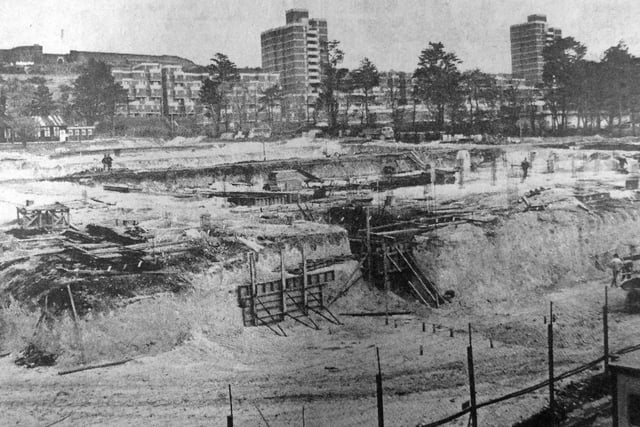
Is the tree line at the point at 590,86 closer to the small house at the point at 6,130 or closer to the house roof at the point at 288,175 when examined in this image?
the house roof at the point at 288,175

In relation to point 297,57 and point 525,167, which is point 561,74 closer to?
point 525,167

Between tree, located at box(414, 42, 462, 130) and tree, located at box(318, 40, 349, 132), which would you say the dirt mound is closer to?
tree, located at box(414, 42, 462, 130)

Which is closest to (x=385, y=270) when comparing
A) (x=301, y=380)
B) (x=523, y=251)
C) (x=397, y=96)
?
(x=523, y=251)

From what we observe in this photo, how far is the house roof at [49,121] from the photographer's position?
9.38 metres

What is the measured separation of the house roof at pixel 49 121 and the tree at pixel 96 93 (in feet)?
1.06

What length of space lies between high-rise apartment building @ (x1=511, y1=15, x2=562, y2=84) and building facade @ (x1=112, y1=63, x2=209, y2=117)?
491 centimetres

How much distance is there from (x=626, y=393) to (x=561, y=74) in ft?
26.5

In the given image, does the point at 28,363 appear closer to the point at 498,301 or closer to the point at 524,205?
the point at 498,301

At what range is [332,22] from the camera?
927 centimetres

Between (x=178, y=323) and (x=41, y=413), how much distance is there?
1.99 metres

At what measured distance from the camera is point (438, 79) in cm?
1188

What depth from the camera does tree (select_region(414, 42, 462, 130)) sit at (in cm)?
1050

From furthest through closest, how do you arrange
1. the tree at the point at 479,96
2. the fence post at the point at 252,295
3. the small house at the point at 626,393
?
the tree at the point at 479,96 → the fence post at the point at 252,295 → the small house at the point at 626,393

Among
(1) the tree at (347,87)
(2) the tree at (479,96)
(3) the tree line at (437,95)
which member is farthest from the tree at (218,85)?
(2) the tree at (479,96)
